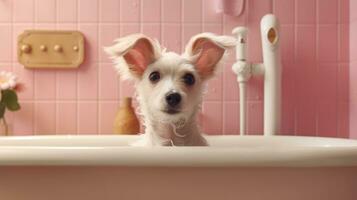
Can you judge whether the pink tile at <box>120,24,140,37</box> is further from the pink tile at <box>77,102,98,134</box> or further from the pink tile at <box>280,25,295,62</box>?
the pink tile at <box>280,25,295,62</box>

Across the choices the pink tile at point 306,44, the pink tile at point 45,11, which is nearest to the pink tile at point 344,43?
the pink tile at point 306,44

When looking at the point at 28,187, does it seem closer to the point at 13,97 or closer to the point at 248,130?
the point at 13,97

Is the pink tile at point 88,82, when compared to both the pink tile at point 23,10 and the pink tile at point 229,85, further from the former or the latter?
the pink tile at point 229,85

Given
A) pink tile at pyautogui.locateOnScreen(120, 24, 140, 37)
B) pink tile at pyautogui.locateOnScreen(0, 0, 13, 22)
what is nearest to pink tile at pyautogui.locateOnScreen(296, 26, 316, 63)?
pink tile at pyautogui.locateOnScreen(120, 24, 140, 37)

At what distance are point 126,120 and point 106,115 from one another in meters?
0.18

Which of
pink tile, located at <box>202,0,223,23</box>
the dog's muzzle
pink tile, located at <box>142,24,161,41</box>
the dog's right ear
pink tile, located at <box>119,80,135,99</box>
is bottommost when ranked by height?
the dog's muzzle

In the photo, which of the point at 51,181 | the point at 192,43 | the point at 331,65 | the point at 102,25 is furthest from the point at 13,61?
the point at 331,65

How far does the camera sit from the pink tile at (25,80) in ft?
5.60

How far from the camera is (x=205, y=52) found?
111 centimetres

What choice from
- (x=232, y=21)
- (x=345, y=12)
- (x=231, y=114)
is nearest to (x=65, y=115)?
(x=231, y=114)

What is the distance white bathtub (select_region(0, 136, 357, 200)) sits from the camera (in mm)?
731

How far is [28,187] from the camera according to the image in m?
0.80

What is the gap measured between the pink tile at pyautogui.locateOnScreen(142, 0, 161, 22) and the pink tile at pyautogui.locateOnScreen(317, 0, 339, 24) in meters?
0.68

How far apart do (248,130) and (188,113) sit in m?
0.67
